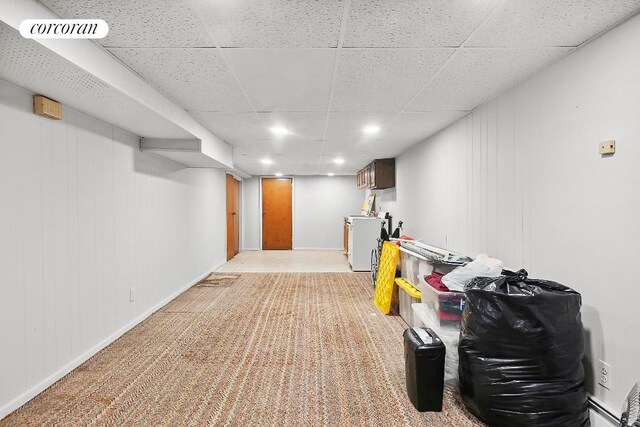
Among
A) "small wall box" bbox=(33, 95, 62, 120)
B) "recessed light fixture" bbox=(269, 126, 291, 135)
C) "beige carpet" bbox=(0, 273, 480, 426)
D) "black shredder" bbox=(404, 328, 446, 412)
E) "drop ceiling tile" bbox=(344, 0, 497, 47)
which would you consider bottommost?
"beige carpet" bbox=(0, 273, 480, 426)

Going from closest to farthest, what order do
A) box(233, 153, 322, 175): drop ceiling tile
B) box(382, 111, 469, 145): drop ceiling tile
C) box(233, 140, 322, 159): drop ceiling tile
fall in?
box(382, 111, 469, 145): drop ceiling tile, box(233, 140, 322, 159): drop ceiling tile, box(233, 153, 322, 175): drop ceiling tile

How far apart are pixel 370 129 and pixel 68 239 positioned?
311cm

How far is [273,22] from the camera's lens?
156 cm

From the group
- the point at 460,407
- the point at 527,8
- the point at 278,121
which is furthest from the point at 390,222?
the point at 527,8

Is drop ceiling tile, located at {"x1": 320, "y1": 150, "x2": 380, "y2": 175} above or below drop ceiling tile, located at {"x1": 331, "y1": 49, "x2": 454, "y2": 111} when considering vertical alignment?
above

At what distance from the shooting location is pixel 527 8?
1.46 metres

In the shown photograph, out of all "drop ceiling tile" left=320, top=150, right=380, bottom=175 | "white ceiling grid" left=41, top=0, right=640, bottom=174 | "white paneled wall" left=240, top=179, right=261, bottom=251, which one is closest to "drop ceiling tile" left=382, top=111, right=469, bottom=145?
"white ceiling grid" left=41, top=0, right=640, bottom=174

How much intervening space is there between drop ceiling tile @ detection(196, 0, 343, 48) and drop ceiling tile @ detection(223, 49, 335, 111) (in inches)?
4.3

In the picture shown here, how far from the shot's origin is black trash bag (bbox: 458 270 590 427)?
1.60 meters

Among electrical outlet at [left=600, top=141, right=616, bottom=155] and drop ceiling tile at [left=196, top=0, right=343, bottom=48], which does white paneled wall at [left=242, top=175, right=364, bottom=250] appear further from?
electrical outlet at [left=600, top=141, right=616, bottom=155]

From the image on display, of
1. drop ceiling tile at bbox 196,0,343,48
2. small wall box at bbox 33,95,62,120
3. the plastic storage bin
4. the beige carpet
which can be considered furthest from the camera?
the plastic storage bin

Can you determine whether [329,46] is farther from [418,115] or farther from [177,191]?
[177,191]

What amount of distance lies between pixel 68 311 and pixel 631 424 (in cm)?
328

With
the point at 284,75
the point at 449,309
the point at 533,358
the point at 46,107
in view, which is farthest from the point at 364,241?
the point at 46,107
